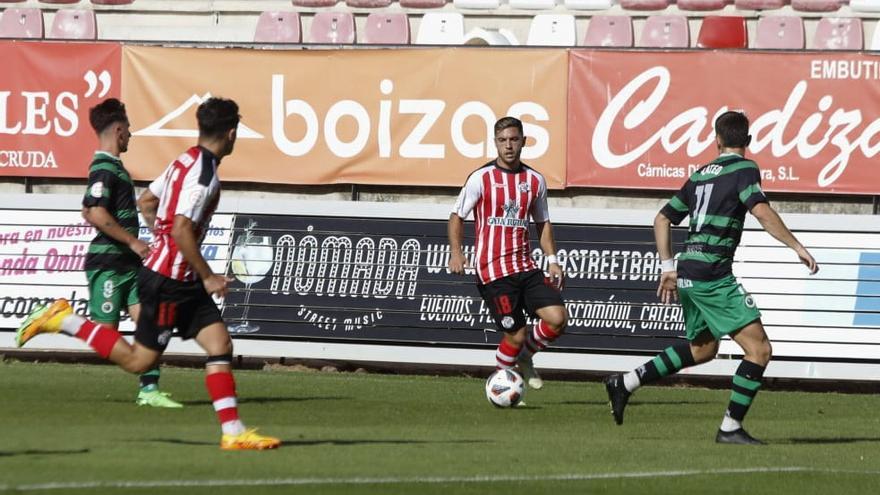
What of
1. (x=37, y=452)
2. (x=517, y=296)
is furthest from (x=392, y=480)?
(x=517, y=296)

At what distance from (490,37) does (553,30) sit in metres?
0.77

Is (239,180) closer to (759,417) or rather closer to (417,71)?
(417,71)

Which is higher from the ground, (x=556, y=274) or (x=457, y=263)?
(x=457, y=263)

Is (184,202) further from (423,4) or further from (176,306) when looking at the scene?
(423,4)

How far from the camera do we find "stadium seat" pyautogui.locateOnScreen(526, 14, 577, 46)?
1911cm

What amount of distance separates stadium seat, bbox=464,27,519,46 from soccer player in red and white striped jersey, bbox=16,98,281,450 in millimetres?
10712

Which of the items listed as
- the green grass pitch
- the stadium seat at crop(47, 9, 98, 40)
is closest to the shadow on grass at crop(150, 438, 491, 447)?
the green grass pitch

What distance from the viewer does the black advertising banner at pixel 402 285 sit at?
52.9 ft

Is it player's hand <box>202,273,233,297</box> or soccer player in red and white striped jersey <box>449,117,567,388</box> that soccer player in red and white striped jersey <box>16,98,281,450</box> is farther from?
soccer player in red and white striped jersey <box>449,117,567,388</box>

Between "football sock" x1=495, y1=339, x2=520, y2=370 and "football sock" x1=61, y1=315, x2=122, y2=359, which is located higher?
"football sock" x1=61, y1=315, x2=122, y2=359

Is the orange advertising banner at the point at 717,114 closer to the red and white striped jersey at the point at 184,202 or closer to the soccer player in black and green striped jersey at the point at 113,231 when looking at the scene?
the soccer player in black and green striped jersey at the point at 113,231

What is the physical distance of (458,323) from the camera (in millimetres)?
16234

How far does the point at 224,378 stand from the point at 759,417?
5536mm

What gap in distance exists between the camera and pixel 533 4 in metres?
19.5
